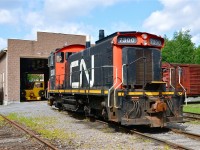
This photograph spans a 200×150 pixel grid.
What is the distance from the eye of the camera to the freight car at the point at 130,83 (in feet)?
29.6

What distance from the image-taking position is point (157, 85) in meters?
9.61

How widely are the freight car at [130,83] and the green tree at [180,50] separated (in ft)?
114

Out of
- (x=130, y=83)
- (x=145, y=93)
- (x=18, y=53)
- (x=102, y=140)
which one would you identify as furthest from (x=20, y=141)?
(x=18, y=53)

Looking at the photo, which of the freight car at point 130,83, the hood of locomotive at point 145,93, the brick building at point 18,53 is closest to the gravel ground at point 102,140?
the freight car at point 130,83

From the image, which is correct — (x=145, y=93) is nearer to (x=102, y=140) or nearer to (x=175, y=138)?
(x=175, y=138)

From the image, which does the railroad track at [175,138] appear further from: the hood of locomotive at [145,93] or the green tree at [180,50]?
the green tree at [180,50]

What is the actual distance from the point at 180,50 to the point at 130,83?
37577 millimetres

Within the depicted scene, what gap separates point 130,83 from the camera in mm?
9664

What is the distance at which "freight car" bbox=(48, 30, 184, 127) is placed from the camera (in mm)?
9023

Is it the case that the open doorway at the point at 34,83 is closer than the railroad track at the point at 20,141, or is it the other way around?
the railroad track at the point at 20,141

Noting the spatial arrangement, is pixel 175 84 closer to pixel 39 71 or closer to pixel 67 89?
pixel 67 89

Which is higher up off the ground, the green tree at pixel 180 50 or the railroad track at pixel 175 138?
the green tree at pixel 180 50

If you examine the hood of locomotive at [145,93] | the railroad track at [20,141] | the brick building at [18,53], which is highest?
the brick building at [18,53]

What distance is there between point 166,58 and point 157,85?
36.6 m
